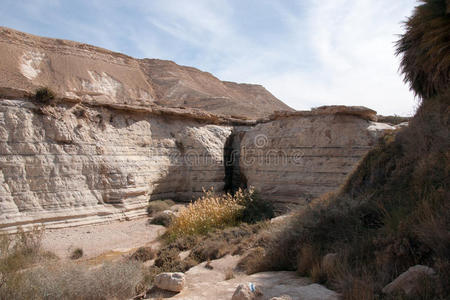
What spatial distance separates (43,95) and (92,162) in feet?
9.34

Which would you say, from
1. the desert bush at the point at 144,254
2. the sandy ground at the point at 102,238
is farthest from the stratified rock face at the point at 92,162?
the desert bush at the point at 144,254

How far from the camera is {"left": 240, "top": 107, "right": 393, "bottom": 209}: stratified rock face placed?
12703mm

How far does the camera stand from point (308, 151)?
44.8 ft

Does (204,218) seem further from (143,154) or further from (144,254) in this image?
(143,154)

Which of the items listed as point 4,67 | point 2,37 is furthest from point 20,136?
point 2,37

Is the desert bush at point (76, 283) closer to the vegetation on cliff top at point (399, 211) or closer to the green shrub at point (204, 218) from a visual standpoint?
the vegetation on cliff top at point (399, 211)

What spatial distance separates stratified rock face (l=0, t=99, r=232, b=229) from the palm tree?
10364mm

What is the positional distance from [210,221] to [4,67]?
100 ft

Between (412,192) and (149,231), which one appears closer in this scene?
(412,192)

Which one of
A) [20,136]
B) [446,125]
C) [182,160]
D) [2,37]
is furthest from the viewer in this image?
[2,37]

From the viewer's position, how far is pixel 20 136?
35.5 ft

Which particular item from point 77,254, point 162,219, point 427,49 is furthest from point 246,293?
point 162,219

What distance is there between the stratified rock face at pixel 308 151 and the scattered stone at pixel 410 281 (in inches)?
348

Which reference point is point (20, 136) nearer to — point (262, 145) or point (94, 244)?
point (94, 244)
